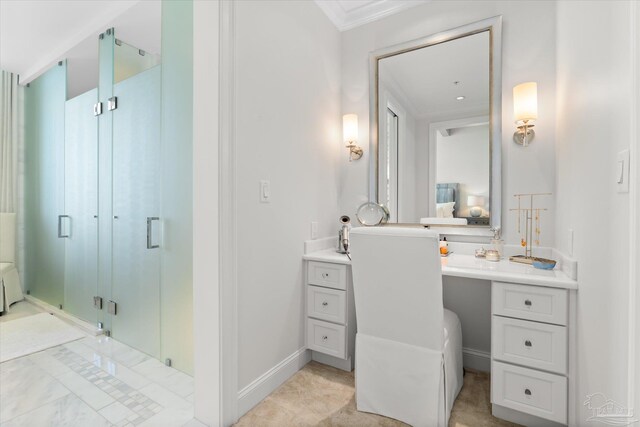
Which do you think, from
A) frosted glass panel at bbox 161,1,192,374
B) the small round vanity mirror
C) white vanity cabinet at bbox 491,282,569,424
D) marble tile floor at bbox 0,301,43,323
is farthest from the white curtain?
white vanity cabinet at bbox 491,282,569,424

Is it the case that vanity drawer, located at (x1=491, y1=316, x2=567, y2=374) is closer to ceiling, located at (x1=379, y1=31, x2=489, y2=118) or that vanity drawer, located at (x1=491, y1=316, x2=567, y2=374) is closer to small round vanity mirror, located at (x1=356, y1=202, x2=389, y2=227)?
small round vanity mirror, located at (x1=356, y1=202, x2=389, y2=227)

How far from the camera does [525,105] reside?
1.75 m

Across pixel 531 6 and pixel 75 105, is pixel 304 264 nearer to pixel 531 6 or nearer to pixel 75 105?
pixel 531 6

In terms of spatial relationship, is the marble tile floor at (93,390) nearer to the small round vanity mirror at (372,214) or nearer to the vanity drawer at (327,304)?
the vanity drawer at (327,304)

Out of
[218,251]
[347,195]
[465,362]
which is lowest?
[465,362]

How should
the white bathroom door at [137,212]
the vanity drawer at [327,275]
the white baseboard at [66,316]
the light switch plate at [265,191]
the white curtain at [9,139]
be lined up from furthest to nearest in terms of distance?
the white curtain at [9,139]
the white baseboard at [66,316]
the white bathroom door at [137,212]
the vanity drawer at [327,275]
the light switch plate at [265,191]

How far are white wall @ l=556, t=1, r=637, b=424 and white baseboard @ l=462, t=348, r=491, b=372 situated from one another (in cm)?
74

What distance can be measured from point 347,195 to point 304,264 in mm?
746

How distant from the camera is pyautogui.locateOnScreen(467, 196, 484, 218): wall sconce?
2020 millimetres

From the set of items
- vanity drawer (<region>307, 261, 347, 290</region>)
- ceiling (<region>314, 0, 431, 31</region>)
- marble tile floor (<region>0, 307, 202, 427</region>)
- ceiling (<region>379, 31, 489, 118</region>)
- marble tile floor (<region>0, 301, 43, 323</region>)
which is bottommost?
marble tile floor (<region>0, 301, 43, 323</region>)

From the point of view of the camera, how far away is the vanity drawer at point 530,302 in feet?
4.37

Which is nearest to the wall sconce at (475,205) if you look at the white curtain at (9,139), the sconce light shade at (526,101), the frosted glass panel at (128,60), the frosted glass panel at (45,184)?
the sconce light shade at (526,101)

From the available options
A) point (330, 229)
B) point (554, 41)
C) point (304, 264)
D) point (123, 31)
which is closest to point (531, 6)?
point (554, 41)

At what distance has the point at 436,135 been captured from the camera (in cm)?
217
